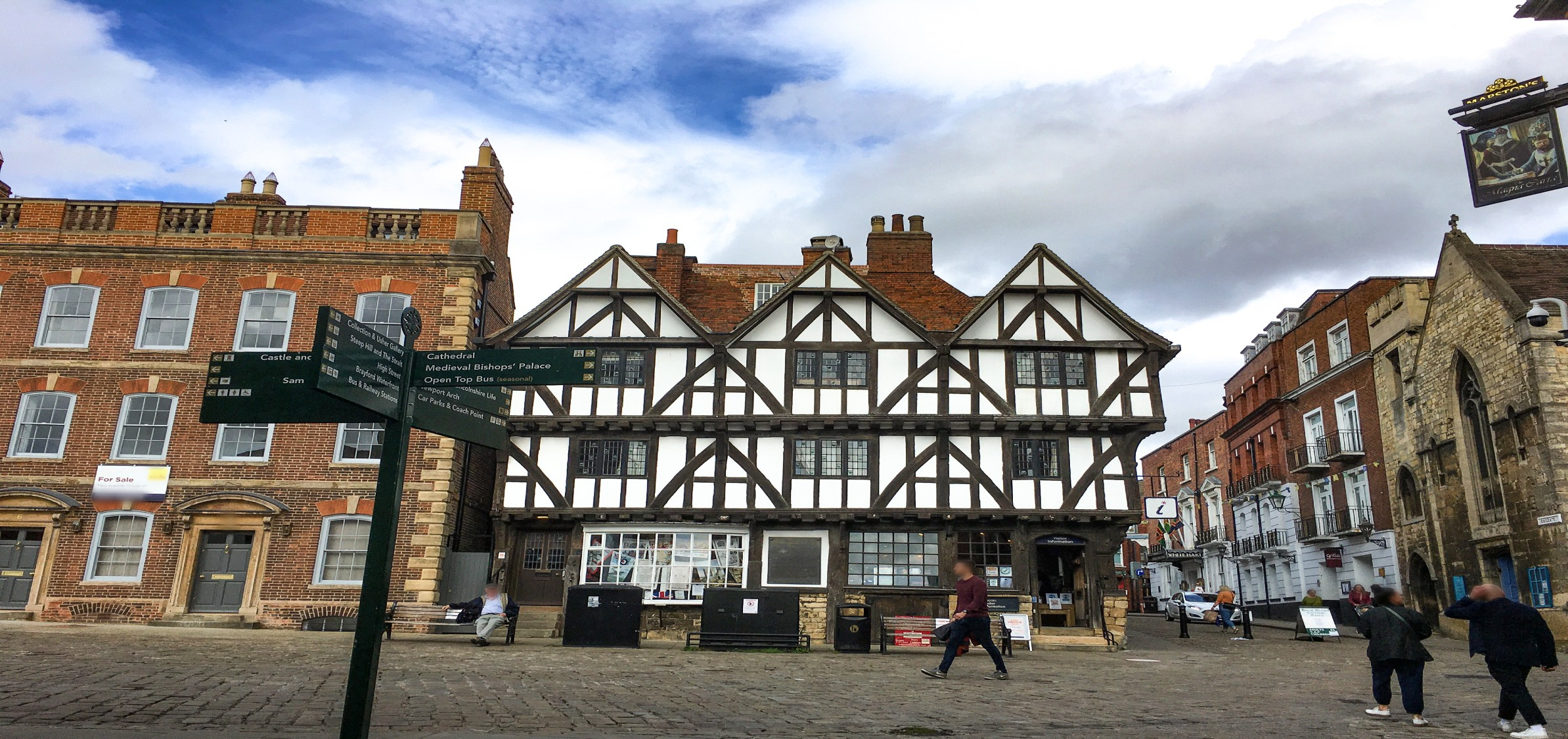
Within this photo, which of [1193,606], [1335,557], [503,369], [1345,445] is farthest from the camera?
[1193,606]

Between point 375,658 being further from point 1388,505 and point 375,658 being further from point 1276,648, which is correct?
point 1388,505

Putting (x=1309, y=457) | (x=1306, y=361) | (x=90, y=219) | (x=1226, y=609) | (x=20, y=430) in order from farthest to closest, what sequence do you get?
(x=1306, y=361), (x=1309, y=457), (x=1226, y=609), (x=90, y=219), (x=20, y=430)

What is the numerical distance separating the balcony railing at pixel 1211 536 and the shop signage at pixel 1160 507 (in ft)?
68.5

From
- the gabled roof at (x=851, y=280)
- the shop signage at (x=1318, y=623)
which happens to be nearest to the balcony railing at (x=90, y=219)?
the gabled roof at (x=851, y=280)

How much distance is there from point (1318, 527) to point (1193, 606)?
16.7 feet

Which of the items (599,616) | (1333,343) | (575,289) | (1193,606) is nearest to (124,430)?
(575,289)

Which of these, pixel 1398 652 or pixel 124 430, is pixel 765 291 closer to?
pixel 124 430

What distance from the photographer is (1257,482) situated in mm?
40594

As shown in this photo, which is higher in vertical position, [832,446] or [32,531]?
[832,446]

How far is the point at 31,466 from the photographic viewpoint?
22.9 meters

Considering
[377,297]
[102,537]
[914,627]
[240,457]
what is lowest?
[914,627]

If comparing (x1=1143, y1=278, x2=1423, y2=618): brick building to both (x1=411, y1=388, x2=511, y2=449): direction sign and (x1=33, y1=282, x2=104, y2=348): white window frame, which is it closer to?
(x1=411, y1=388, x2=511, y2=449): direction sign

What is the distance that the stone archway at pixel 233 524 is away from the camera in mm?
22312

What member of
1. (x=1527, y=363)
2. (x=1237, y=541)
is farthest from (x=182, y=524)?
(x=1237, y=541)
